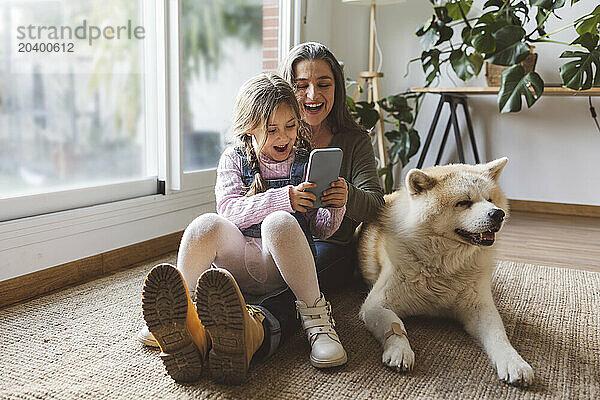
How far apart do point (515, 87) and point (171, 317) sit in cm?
195

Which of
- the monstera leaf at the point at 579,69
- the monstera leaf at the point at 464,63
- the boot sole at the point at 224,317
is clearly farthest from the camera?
the monstera leaf at the point at 464,63

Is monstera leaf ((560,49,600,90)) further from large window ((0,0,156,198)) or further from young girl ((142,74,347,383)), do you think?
large window ((0,0,156,198))

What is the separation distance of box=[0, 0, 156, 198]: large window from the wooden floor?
4.95ft

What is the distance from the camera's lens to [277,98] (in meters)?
1.44

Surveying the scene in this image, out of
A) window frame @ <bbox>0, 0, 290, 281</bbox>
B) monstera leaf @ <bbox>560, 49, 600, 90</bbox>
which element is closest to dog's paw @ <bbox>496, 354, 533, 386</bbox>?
window frame @ <bbox>0, 0, 290, 281</bbox>

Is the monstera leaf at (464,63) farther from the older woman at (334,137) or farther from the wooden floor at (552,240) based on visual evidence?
the older woman at (334,137)

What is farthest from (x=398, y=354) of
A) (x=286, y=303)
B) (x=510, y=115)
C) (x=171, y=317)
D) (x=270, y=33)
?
(x=510, y=115)

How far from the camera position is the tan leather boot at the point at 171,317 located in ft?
3.63

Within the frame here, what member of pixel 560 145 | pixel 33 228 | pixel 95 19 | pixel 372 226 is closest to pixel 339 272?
pixel 372 226

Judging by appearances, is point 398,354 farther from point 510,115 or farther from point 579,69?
point 510,115

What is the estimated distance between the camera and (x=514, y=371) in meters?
1.22

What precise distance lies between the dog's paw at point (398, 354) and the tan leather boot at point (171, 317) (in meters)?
0.44

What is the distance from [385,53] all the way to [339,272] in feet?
8.40
